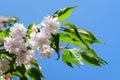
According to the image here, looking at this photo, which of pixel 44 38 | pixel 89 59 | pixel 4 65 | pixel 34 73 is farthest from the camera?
pixel 34 73

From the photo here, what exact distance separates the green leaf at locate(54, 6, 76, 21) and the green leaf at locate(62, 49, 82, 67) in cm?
16

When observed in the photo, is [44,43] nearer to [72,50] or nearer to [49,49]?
[49,49]

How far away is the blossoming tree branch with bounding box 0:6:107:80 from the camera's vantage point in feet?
4.92

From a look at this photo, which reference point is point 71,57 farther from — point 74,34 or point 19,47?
point 19,47

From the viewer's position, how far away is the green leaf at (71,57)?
1.69 m

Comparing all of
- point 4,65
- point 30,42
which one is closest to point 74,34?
point 30,42

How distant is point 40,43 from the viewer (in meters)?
1.49

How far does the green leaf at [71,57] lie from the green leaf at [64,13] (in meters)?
0.16

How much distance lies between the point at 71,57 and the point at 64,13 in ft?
0.68

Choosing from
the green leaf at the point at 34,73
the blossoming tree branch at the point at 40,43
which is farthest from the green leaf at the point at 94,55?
the green leaf at the point at 34,73

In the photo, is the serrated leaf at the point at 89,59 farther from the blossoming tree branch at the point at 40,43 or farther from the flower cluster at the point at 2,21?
the flower cluster at the point at 2,21

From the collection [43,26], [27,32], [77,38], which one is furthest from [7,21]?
[77,38]

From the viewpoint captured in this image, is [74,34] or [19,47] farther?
[74,34]

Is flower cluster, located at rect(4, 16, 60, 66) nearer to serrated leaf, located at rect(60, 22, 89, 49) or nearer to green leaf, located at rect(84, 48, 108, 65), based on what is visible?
serrated leaf, located at rect(60, 22, 89, 49)
